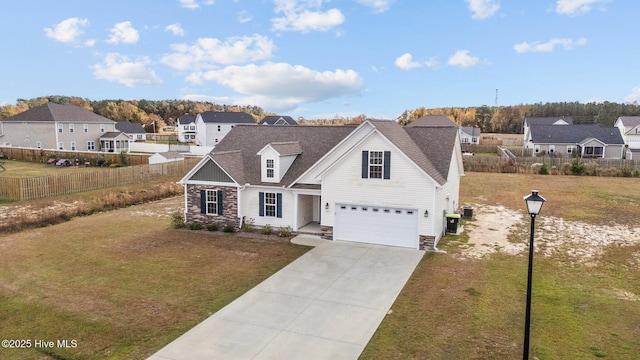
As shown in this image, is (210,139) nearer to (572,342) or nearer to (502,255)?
(502,255)

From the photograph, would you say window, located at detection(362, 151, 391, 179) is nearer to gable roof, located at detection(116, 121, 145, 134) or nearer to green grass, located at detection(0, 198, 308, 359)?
green grass, located at detection(0, 198, 308, 359)

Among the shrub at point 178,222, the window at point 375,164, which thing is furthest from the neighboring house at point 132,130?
the window at point 375,164

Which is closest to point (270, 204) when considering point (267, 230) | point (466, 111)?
point (267, 230)

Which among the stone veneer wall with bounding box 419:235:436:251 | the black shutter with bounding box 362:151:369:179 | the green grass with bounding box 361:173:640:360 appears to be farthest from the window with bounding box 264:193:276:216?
the green grass with bounding box 361:173:640:360

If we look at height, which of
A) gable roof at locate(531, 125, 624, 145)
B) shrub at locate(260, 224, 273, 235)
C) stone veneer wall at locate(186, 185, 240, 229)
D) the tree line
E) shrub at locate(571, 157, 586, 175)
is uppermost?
the tree line

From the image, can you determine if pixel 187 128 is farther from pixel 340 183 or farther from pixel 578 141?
pixel 340 183

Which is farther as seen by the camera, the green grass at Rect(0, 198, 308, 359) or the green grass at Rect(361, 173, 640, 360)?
the green grass at Rect(0, 198, 308, 359)

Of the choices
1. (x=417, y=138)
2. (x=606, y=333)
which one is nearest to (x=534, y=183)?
(x=417, y=138)
